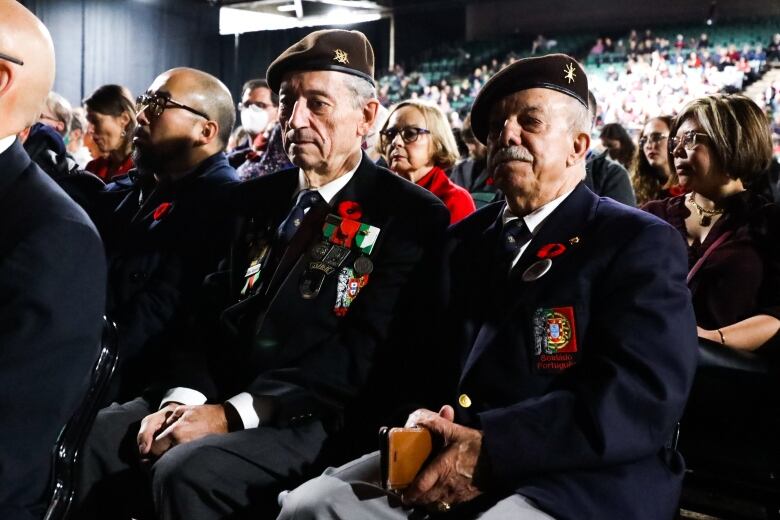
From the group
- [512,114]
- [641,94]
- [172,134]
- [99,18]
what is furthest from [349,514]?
[99,18]

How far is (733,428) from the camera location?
211cm

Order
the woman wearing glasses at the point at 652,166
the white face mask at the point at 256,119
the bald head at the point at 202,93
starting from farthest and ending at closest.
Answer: the white face mask at the point at 256,119, the woman wearing glasses at the point at 652,166, the bald head at the point at 202,93

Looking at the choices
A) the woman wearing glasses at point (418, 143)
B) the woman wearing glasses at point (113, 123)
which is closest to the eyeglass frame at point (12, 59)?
the woman wearing glasses at point (418, 143)

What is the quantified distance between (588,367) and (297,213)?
0.99 m

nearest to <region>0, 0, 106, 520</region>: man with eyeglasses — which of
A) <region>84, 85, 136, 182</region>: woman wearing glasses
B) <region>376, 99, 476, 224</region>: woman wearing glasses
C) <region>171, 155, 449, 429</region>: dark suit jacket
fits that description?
<region>171, 155, 449, 429</region>: dark suit jacket

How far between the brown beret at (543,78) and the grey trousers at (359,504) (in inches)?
35.8

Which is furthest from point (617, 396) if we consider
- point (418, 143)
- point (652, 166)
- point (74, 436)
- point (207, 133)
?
point (652, 166)

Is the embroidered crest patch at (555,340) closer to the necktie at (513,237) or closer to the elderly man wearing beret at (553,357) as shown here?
the elderly man wearing beret at (553,357)

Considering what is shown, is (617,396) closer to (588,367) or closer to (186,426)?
(588,367)

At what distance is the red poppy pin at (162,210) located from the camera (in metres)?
2.72

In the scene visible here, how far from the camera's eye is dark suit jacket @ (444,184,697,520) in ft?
5.09

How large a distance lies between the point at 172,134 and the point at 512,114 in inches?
54.3

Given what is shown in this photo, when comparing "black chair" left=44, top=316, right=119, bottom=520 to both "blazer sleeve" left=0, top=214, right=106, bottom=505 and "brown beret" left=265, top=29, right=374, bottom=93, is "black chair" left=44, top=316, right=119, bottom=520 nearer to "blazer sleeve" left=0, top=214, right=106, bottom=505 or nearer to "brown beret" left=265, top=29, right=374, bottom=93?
"blazer sleeve" left=0, top=214, right=106, bottom=505

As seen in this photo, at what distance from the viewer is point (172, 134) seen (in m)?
2.84
